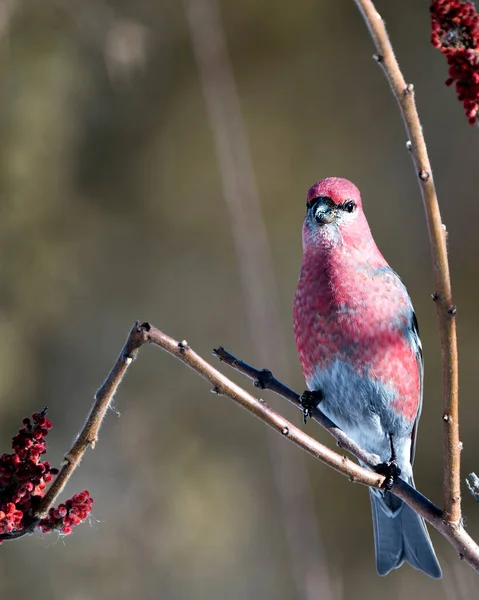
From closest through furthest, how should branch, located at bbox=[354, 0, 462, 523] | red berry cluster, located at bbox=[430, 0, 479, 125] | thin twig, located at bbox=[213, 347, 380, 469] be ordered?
branch, located at bbox=[354, 0, 462, 523] → red berry cluster, located at bbox=[430, 0, 479, 125] → thin twig, located at bbox=[213, 347, 380, 469]

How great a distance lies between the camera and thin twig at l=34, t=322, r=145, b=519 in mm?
1855

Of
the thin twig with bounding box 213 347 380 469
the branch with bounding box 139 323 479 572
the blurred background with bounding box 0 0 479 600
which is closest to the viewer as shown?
the branch with bounding box 139 323 479 572

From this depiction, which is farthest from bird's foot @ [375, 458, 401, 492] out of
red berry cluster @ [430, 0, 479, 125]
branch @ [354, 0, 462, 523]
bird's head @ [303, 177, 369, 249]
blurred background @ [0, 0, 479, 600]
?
blurred background @ [0, 0, 479, 600]

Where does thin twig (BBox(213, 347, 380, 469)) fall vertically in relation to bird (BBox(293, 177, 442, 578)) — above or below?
below

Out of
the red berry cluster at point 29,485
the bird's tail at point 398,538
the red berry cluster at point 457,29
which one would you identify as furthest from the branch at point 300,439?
the bird's tail at point 398,538

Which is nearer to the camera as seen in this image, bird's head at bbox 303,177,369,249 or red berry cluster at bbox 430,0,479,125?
red berry cluster at bbox 430,0,479,125

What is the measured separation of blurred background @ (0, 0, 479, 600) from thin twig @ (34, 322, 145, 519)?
10.4 ft

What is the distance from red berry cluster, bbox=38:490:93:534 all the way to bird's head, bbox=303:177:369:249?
1489mm

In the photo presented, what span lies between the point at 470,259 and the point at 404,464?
368cm

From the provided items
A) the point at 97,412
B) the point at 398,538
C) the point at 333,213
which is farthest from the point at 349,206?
the point at 97,412

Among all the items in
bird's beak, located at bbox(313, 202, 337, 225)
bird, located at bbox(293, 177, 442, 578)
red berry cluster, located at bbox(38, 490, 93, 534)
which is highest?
bird's beak, located at bbox(313, 202, 337, 225)

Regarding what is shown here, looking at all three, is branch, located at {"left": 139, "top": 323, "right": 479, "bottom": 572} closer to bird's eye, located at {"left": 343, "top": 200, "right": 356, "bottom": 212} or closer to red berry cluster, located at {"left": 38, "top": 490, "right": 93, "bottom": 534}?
Answer: red berry cluster, located at {"left": 38, "top": 490, "right": 93, "bottom": 534}

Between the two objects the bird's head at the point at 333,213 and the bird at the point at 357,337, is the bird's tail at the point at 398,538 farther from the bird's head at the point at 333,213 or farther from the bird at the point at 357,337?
the bird's head at the point at 333,213

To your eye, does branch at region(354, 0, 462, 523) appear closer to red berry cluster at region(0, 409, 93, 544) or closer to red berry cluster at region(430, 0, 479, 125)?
red berry cluster at region(430, 0, 479, 125)
